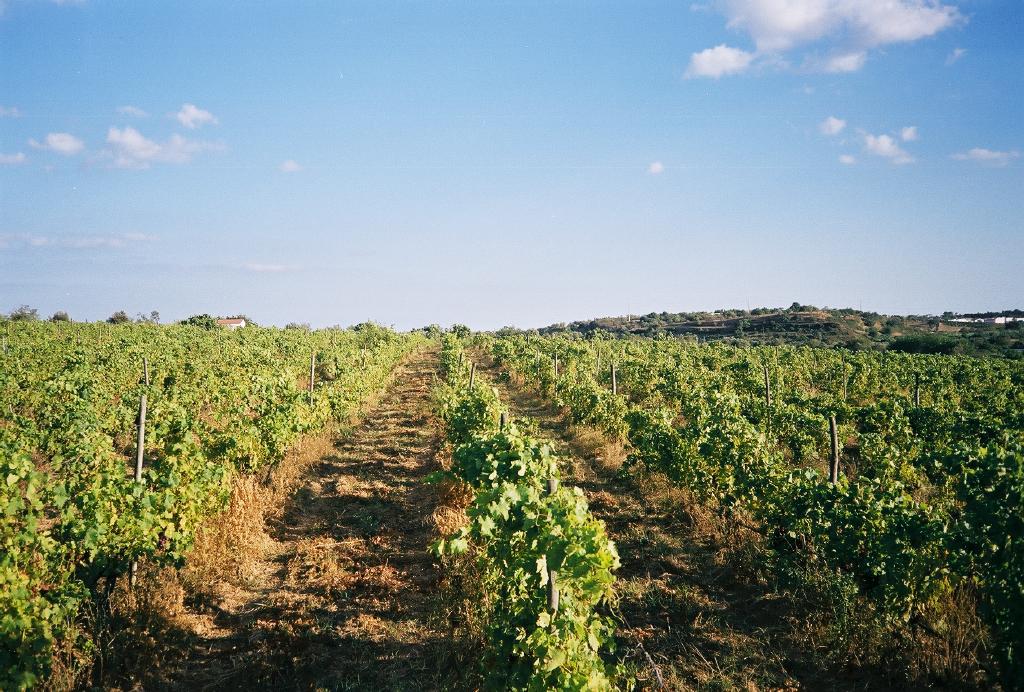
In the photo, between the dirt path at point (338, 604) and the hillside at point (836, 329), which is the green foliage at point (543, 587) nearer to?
the dirt path at point (338, 604)

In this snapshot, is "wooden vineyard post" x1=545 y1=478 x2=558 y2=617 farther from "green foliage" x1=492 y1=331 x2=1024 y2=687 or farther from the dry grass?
"green foliage" x1=492 y1=331 x2=1024 y2=687

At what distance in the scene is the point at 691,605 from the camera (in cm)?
623

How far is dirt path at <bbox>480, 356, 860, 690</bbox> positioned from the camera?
503 cm

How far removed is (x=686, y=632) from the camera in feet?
18.7

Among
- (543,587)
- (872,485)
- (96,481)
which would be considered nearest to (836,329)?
(872,485)

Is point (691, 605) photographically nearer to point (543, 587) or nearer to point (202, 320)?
point (543, 587)

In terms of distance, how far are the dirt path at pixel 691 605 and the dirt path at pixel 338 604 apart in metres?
2.24

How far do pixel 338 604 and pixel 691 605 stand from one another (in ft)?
13.4

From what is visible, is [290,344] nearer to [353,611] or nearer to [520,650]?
[353,611]

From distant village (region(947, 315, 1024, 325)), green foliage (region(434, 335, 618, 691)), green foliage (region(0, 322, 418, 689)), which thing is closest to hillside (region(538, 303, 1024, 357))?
distant village (region(947, 315, 1024, 325))

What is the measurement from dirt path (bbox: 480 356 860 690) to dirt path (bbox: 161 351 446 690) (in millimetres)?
2242

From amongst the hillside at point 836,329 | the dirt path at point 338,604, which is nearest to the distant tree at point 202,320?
the hillside at point 836,329

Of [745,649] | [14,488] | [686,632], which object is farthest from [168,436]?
[745,649]

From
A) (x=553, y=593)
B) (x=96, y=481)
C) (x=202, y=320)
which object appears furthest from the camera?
(x=202, y=320)
